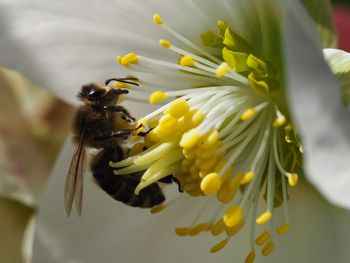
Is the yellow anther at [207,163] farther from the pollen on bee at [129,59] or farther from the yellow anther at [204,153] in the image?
the pollen on bee at [129,59]

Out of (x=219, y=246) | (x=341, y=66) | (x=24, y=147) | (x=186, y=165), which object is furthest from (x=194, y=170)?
(x=24, y=147)

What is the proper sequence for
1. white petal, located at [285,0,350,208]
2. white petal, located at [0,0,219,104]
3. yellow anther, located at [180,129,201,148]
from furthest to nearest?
white petal, located at [0,0,219,104] < yellow anther, located at [180,129,201,148] < white petal, located at [285,0,350,208]

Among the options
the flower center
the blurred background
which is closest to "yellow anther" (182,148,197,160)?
the flower center

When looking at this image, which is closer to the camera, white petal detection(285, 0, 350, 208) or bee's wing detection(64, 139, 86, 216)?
white petal detection(285, 0, 350, 208)

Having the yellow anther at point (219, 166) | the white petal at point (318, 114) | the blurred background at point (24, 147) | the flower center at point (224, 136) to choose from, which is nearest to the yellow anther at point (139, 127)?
the flower center at point (224, 136)

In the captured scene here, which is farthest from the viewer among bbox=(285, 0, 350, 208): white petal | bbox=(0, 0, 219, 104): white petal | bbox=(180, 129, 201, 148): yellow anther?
bbox=(0, 0, 219, 104): white petal

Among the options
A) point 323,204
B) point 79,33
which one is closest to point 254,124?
point 323,204

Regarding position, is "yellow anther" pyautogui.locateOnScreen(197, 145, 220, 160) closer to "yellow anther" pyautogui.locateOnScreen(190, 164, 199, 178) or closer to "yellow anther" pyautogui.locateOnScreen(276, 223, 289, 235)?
"yellow anther" pyautogui.locateOnScreen(190, 164, 199, 178)
